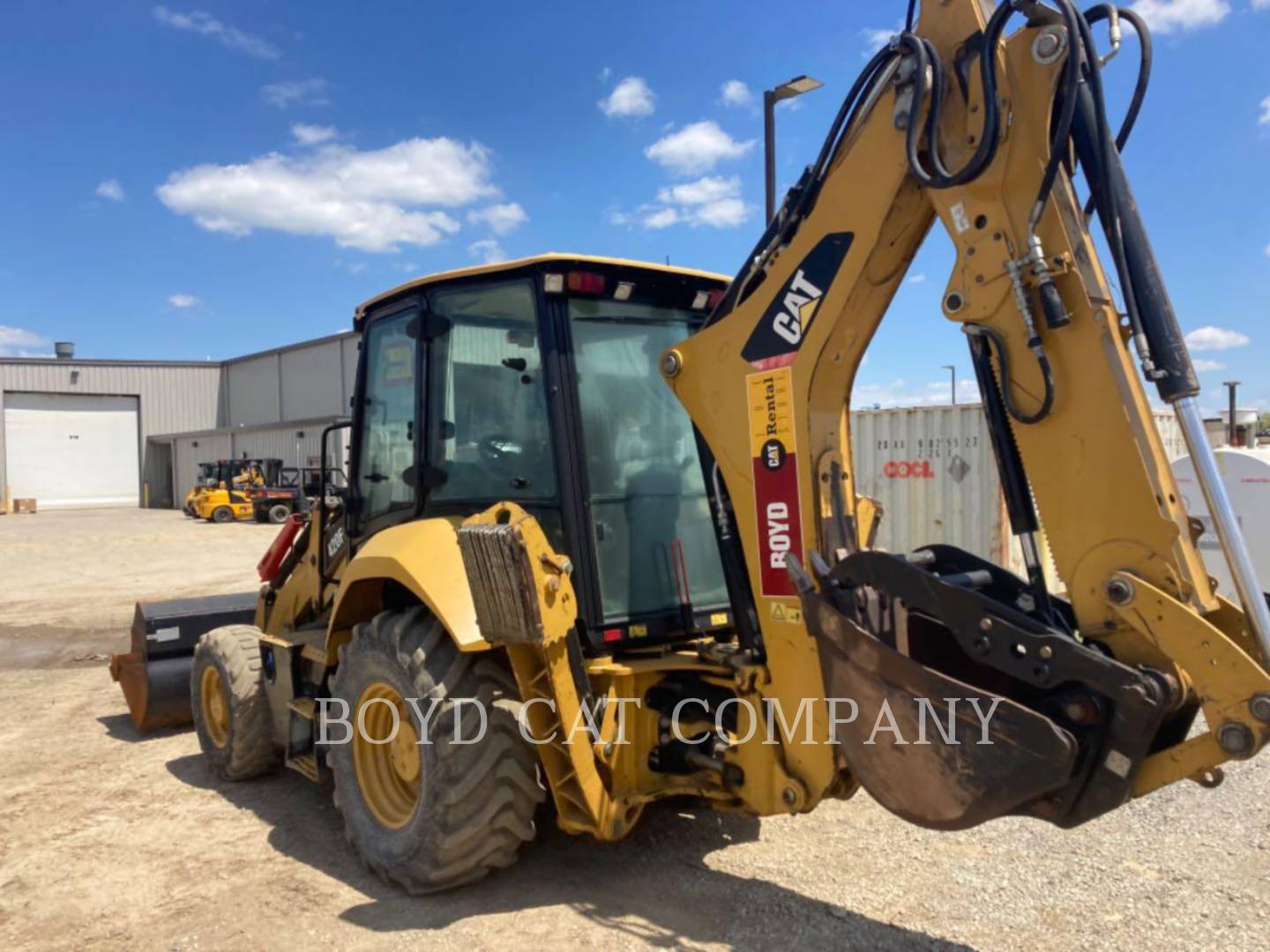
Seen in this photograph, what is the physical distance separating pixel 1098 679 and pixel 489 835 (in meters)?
2.26

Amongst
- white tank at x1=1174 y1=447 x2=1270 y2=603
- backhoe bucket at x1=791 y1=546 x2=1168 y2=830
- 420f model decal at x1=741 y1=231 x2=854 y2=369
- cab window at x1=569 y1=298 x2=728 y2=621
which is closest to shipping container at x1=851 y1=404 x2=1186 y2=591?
white tank at x1=1174 y1=447 x2=1270 y2=603

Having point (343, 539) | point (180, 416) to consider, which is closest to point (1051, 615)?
point (343, 539)

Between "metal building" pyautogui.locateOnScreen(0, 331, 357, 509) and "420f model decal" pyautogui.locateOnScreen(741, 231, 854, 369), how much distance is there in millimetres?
34885

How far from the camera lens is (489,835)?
3.63 meters

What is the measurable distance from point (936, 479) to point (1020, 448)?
348 inches

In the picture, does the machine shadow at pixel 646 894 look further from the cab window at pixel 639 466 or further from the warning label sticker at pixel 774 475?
the warning label sticker at pixel 774 475

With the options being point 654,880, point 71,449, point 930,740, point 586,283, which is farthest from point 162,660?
point 71,449

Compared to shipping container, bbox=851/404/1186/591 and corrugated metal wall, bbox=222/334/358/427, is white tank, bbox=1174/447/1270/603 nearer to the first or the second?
shipping container, bbox=851/404/1186/591

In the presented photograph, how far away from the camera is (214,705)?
18.5 feet

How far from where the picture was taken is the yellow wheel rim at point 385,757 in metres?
3.95

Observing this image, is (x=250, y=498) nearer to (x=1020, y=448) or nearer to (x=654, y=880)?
(x=654, y=880)

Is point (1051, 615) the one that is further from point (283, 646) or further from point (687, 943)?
point (283, 646)

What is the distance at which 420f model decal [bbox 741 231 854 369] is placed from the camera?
3072mm

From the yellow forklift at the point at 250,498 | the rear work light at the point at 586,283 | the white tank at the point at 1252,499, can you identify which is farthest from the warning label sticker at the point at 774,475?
the yellow forklift at the point at 250,498
